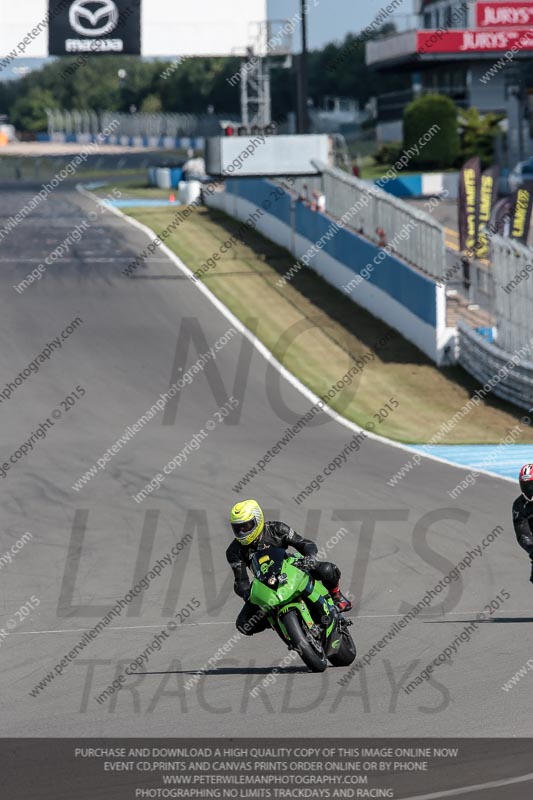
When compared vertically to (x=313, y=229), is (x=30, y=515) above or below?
below

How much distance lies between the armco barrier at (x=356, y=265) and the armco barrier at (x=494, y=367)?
2.10 ft

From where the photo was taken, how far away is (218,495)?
17172mm

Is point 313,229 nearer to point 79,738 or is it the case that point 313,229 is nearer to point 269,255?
point 269,255

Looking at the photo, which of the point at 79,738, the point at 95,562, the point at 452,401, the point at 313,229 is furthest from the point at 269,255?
the point at 79,738

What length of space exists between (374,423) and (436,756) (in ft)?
50.8

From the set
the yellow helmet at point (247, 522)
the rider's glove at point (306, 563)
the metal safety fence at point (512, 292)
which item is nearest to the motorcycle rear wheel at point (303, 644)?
the rider's glove at point (306, 563)

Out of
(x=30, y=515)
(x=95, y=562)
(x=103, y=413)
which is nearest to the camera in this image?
(x=95, y=562)

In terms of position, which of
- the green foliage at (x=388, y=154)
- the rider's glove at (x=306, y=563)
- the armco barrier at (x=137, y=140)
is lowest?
the rider's glove at (x=306, y=563)

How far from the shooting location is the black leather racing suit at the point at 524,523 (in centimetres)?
1134

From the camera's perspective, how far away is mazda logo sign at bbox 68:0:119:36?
41.3m

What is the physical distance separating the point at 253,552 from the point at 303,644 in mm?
834

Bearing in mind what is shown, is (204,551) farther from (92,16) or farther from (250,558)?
(92,16)

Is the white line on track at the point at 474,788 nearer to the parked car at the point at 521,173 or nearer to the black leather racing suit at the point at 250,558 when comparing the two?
the black leather racing suit at the point at 250,558

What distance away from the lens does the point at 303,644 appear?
964 cm
